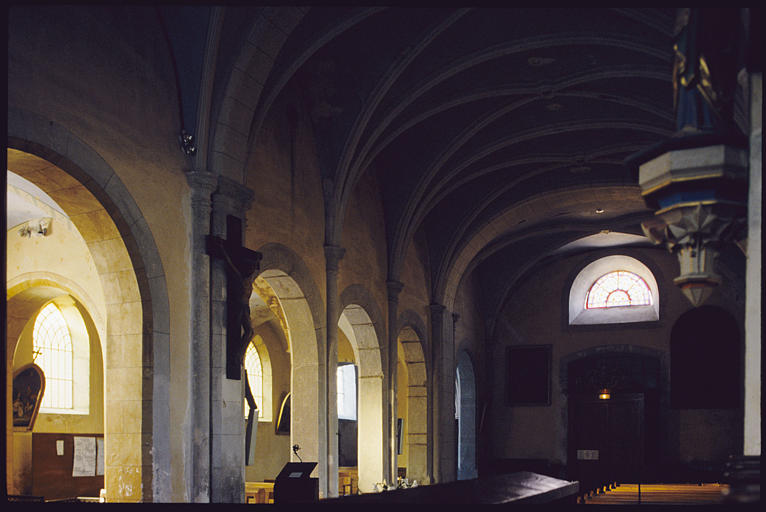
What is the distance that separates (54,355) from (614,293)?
46.7 feet

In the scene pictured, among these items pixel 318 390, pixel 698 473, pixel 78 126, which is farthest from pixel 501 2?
pixel 698 473

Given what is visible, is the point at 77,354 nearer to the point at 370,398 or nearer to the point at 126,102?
the point at 370,398

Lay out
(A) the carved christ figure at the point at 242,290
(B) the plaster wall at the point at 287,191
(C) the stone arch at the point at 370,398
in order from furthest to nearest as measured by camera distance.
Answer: (C) the stone arch at the point at 370,398 → (B) the plaster wall at the point at 287,191 → (A) the carved christ figure at the point at 242,290

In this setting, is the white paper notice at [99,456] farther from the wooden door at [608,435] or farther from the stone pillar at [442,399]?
the wooden door at [608,435]

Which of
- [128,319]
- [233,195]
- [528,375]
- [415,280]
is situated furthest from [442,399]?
[128,319]

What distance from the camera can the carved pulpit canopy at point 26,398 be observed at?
1365 centimetres

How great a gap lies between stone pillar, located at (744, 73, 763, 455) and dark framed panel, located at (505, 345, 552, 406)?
64.6 ft

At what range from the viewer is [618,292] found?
75.2 ft

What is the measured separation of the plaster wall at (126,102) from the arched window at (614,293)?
51.7ft

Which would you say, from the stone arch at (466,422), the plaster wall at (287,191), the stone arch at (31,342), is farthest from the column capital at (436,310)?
the stone arch at (31,342)

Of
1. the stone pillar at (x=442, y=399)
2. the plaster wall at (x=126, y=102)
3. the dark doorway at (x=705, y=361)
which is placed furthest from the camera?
the dark doorway at (x=705, y=361)

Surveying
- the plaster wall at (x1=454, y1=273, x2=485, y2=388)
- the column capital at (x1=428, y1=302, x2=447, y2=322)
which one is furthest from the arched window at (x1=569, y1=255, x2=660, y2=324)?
the column capital at (x1=428, y1=302, x2=447, y2=322)

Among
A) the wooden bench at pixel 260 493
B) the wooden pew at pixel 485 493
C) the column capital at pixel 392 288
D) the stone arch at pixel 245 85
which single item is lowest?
the wooden bench at pixel 260 493

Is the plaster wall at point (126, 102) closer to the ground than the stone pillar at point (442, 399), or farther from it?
farther from it
